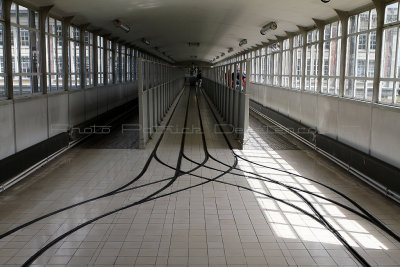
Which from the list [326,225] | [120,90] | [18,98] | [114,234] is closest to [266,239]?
[326,225]

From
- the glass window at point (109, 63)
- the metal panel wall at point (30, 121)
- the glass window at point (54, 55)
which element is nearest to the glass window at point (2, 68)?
the metal panel wall at point (30, 121)

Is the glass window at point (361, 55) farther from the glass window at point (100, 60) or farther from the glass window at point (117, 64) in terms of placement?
the glass window at point (117, 64)

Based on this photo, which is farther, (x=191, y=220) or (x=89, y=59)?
(x=89, y=59)

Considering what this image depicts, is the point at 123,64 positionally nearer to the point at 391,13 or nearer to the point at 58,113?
the point at 58,113

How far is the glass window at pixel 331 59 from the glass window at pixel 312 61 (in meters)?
0.77

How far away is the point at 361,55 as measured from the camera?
8352 millimetres

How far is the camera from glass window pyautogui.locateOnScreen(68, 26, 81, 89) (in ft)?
37.8

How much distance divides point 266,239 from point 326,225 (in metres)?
0.97

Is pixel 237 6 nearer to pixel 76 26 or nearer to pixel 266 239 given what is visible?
pixel 76 26

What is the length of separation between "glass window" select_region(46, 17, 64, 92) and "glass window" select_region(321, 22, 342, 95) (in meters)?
7.08

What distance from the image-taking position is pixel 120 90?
63.4ft

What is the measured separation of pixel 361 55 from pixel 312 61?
354 cm

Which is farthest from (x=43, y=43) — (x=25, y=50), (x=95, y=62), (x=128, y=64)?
(x=128, y=64)

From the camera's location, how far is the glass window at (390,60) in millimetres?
6711
